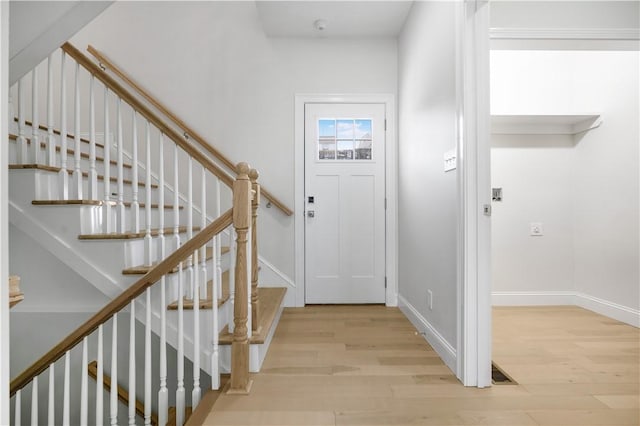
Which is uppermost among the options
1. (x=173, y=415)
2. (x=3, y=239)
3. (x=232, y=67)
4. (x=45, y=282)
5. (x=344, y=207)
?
(x=232, y=67)

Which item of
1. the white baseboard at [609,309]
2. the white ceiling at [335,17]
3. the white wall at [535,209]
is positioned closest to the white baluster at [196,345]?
the white ceiling at [335,17]

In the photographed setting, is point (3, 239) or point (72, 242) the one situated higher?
point (3, 239)

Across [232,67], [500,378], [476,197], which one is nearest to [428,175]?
[476,197]

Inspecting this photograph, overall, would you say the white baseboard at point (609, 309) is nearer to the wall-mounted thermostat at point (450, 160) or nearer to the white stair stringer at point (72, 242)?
the wall-mounted thermostat at point (450, 160)

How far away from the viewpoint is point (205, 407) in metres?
1.66

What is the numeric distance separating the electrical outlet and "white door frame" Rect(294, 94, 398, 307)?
123cm

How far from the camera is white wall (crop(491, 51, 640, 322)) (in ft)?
9.36

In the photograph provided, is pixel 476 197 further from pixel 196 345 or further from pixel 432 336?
pixel 196 345

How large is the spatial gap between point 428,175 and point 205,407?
1955 millimetres

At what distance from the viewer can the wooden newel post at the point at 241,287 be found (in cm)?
179

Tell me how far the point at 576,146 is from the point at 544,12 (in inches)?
68.1

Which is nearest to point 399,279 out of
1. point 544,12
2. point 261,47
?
point 544,12

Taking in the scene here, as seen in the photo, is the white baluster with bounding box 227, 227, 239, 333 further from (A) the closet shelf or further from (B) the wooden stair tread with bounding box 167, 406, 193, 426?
(A) the closet shelf

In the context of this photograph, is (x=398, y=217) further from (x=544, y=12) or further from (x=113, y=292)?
(x=113, y=292)
